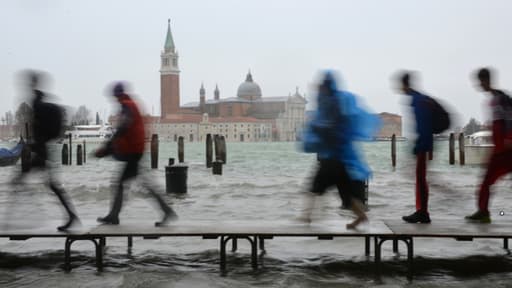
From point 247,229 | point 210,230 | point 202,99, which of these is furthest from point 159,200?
point 202,99

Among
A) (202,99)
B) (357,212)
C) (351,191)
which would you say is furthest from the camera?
(202,99)

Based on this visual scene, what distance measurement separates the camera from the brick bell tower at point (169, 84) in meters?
158

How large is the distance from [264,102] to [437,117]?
165492 mm

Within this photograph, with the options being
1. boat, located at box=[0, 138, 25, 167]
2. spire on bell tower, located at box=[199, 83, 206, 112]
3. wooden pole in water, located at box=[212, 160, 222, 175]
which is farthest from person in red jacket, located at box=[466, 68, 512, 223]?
spire on bell tower, located at box=[199, 83, 206, 112]

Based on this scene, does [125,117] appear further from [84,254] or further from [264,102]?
[264,102]

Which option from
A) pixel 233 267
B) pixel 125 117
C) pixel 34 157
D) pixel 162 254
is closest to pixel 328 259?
pixel 233 267

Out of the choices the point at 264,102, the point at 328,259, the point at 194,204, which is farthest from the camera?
the point at 264,102

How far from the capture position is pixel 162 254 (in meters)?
7.66

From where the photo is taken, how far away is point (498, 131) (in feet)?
21.8

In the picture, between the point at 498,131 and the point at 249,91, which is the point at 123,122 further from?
the point at 249,91

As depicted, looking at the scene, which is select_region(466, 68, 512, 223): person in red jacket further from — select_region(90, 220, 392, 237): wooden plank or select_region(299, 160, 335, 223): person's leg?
select_region(299, 160, 335, 223): person's leg

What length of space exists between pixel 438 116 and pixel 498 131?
62cm

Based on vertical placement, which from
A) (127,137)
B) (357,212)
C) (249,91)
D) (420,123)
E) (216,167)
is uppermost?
(249,91)

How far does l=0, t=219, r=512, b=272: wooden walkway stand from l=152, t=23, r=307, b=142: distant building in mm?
151962
